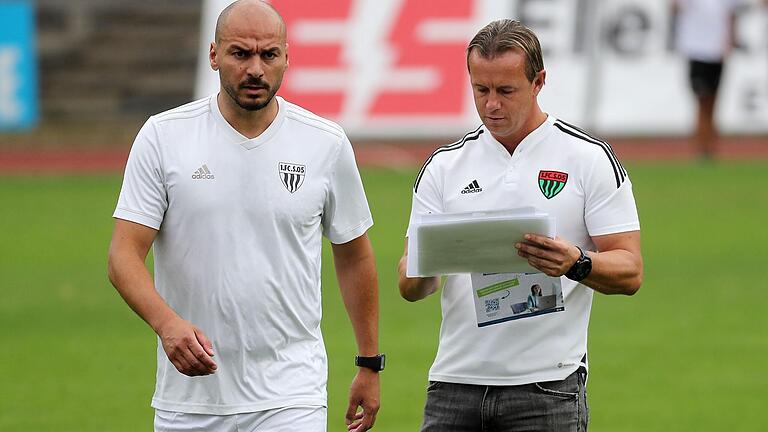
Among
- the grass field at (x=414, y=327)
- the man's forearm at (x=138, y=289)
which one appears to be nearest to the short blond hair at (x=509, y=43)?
the man's forearm at (x=138, y=289)

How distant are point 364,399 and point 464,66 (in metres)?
16.5

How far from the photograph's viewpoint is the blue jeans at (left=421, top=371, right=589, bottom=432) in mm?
5574

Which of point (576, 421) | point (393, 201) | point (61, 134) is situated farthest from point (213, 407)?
point (61, 134)

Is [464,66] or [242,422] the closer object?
[242,422]

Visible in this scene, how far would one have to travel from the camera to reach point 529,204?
18.1 ft

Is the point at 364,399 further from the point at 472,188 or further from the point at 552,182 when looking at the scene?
the point at 552,182

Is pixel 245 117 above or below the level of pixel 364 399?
above

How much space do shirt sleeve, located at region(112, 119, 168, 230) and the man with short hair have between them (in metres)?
0.88

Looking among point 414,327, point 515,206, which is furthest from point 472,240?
point 414,327

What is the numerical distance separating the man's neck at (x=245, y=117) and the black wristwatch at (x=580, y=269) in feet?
3.91

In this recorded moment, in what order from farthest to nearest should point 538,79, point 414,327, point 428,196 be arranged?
point 414,327, point 428,196, point 538,79

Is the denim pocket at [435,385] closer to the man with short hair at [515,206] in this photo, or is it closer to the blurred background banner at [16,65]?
the man with short hair at [515,206]

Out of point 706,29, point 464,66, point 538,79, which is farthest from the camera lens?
point 464,66

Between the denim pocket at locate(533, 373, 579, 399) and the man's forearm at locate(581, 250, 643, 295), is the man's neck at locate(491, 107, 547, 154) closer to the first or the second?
the man's forearm at locate(581, 250, 643, 295)
